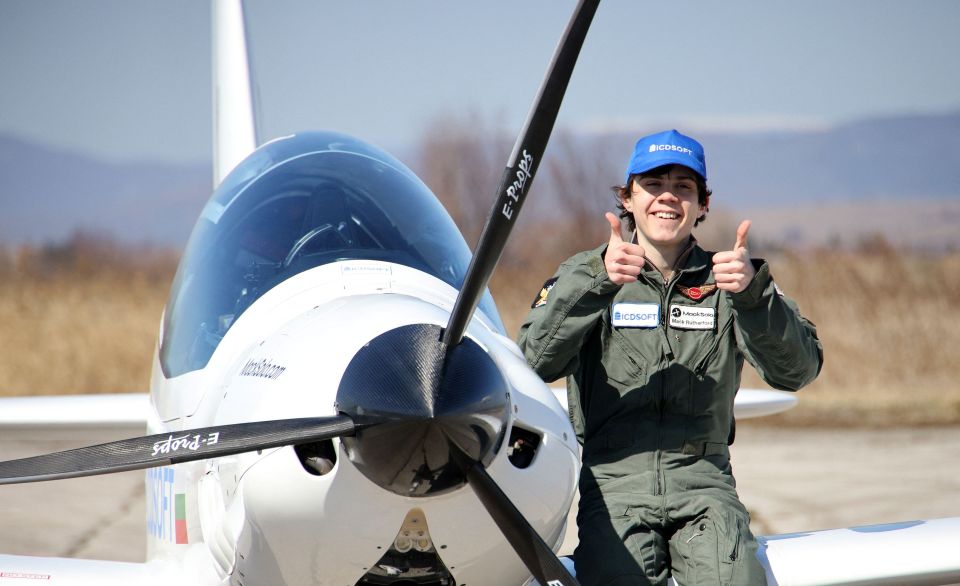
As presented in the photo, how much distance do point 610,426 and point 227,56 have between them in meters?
3.90

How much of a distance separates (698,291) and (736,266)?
0.46 meters

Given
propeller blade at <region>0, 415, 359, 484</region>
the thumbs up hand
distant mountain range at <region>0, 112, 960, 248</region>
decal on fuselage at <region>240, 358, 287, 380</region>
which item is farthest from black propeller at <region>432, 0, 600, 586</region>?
distant mountain range at <region>0, 112, 960, 248</region>

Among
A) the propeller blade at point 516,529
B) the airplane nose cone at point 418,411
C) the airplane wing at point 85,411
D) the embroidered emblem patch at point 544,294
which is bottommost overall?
the propeller blade at point 516,529

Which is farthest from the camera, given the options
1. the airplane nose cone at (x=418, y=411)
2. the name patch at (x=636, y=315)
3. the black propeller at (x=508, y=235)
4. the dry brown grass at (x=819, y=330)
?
the dry brown grass at (x=819, y=330)

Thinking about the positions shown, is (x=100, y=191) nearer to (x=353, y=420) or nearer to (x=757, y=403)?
(x=757, y=403)

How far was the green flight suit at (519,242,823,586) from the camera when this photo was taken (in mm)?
2957

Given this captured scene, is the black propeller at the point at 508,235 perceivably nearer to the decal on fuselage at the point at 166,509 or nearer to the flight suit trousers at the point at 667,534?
the flight suit trousers at the point at 667,534

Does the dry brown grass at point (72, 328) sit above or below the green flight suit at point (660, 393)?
above

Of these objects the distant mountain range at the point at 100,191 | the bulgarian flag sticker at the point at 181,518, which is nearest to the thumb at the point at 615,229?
the bulgarian flag sticker at the point at 181,518

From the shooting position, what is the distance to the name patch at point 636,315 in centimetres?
317

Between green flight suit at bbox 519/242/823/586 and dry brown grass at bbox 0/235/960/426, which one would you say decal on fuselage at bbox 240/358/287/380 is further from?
dry brown grass at bbox 0/235/960/426

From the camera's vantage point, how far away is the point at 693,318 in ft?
10.4

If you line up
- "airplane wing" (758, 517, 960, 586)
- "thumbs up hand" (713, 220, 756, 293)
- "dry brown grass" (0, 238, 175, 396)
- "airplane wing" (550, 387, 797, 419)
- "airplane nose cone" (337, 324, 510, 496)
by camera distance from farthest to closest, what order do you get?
"dry brown grass" (0, 238, 175, 396) < "airplane wing" (550, 387, 797, 419) < "airplane wing" (758, 517, 960, 586) < "thumbs up hand" (713, 220, 756, 293) < "airplane nose cone" (337, 324, 510, 496)

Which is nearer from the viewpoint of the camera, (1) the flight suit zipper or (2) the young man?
(2) the young man
